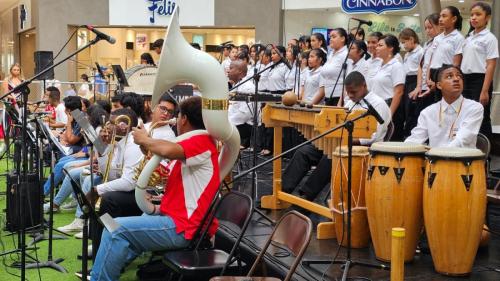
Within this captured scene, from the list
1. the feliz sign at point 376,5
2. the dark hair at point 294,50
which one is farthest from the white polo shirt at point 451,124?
the dark hair at point 294,50

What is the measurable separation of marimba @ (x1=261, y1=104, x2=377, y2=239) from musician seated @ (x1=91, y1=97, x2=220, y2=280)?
1.19 metres

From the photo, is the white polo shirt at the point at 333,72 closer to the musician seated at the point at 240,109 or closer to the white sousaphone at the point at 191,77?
the musician seated at the point at 240,109

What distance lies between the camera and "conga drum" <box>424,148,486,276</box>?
4.19 metres

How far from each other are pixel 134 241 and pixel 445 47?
4.24 meters

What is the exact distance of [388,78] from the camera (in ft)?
24.2

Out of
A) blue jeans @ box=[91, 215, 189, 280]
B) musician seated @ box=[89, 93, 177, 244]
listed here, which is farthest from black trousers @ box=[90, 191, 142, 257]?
blue jeans @ box=[91, 215, 189, 280]

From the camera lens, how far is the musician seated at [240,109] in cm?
823

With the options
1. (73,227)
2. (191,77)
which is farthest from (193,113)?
(73,227)

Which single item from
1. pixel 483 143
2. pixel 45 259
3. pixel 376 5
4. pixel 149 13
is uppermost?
pixel 149 13

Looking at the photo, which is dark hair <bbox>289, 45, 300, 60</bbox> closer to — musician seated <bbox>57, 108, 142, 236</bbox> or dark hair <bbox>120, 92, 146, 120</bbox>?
dark hair <bbox>120, 92, 146, 120</bbox>

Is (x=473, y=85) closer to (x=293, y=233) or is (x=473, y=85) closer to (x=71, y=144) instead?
(x=293, y=233)

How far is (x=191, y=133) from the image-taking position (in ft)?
14.8

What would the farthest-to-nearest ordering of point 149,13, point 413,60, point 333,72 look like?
point 149,13 < point 413,60 < point 333,72

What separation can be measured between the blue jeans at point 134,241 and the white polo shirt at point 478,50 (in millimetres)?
3797
